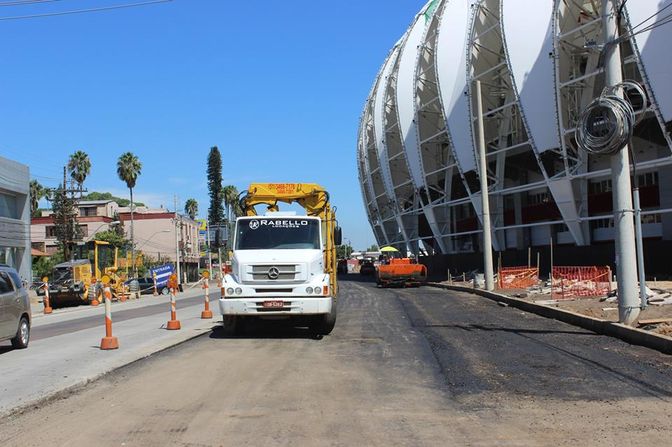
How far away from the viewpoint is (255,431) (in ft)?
20.1

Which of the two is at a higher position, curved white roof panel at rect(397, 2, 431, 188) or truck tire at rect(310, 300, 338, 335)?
curved white roof panel at rect(397, 2, 431, 188)

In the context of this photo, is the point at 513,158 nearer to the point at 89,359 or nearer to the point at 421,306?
the point at 421,306

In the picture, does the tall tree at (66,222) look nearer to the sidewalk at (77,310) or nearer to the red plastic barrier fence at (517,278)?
the sidewalk at (77,310)

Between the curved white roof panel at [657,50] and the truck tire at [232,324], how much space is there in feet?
72.0

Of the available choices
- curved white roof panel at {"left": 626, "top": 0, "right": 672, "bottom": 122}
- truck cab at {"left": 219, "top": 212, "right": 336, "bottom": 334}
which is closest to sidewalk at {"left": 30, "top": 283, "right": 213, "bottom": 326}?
truck cab at {"left": 219, "top": 212, "right": 336, "bottom": 334}

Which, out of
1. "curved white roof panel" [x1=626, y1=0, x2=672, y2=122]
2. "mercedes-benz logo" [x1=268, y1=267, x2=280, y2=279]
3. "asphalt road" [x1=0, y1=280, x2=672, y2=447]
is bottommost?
"asphalt road" [x1=0, y1=280, x2=672, y2=447]

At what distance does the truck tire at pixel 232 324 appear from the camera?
14.0 metres

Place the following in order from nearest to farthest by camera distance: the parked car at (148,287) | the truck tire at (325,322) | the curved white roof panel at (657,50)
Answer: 1. the truck tire at (325,322)
2. the curved white roof panel at (657,50)
3. the parked car at (148,287)

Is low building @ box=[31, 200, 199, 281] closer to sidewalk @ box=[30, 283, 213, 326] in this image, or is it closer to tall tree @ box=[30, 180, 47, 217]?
tall tree @ box=[30, 180, 47, 217]

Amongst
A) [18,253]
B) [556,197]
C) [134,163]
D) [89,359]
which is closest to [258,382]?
[89,359]

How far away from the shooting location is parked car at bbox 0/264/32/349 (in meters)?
12.1

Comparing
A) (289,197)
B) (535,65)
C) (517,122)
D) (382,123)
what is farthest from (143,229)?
(289,197)

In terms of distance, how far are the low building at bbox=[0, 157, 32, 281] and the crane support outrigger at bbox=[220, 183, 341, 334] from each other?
31.5 m

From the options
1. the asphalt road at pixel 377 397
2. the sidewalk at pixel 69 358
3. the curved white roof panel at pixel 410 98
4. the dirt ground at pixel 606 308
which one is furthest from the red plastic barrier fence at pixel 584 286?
the curved white roof panel at pixel 410 98
